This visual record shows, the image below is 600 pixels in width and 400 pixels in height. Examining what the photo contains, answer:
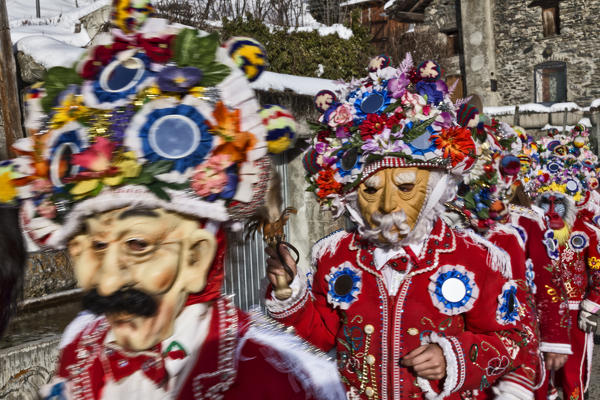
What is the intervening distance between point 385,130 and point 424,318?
0.83 metres

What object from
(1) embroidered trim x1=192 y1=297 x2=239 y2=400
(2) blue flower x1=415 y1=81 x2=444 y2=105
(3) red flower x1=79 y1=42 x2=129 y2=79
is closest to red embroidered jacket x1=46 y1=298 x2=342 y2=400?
(1) embroidered trim x1=192 y1=297 x2=239 y2=400

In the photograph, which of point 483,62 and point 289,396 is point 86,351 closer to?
point 289,396

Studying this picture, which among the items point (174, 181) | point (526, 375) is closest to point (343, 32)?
point (526, 375)

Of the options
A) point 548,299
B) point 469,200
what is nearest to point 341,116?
point 469,200

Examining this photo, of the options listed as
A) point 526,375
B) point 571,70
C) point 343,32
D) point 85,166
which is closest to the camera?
point 85,166

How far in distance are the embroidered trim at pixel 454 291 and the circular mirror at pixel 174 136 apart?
148 cm

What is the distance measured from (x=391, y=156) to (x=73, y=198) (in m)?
1.55

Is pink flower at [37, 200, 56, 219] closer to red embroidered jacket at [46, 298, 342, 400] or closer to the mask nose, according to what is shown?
red embroidered jacket at [46, 298, 342, 400]

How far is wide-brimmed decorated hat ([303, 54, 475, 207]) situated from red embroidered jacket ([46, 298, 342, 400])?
1243 millimetres

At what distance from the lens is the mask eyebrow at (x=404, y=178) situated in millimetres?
2691

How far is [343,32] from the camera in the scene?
14.9 metres

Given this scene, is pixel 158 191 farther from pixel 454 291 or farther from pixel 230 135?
pixel 454 291

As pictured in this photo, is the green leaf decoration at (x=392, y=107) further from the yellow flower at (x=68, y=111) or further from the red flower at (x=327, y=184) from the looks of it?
the yellow flower at (x=68, y=111)

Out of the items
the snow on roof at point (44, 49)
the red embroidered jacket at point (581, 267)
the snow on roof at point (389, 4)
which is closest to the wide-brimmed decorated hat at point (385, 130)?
the snow on roof at point (44, 49)
